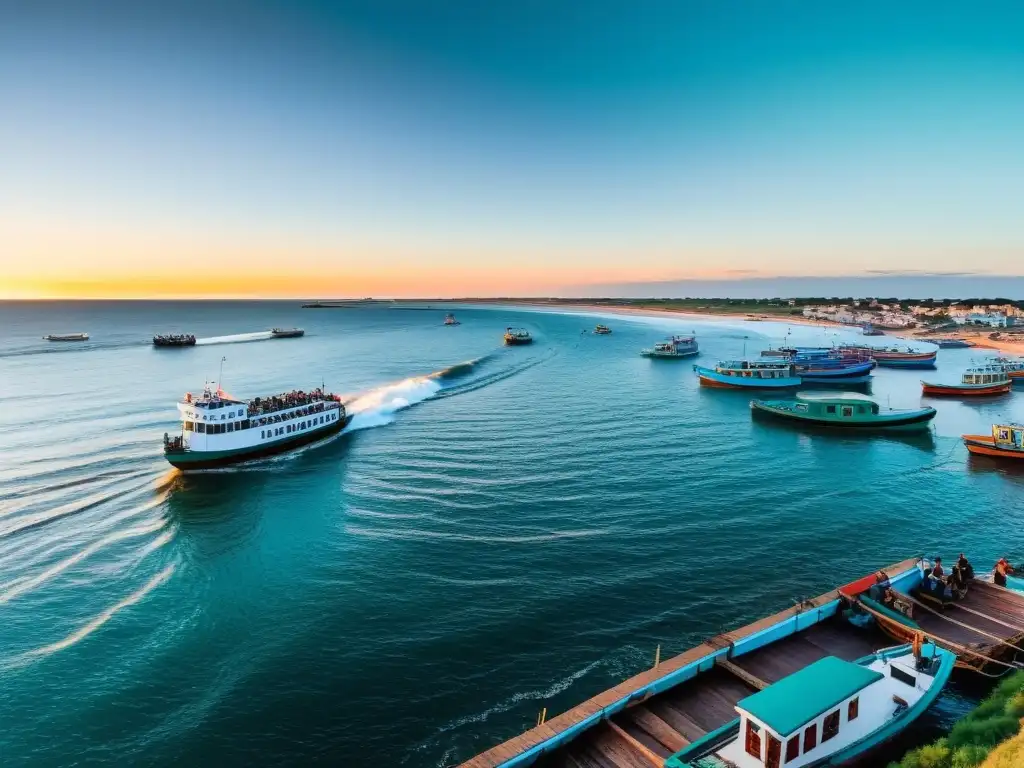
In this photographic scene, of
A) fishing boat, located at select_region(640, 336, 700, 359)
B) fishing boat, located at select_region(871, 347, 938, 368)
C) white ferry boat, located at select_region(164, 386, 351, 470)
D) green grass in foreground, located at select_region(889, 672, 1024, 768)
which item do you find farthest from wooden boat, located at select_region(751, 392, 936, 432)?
fishing boat, located at select_region(640, 336, 700, 359)

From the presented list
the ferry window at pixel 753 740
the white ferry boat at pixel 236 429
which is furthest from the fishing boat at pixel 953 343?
the ferry window at pixel 753 740

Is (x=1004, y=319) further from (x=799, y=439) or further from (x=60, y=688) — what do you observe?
(x=60, y=688)

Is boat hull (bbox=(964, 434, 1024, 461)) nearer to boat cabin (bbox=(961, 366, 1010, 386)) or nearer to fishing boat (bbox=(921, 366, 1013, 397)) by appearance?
fishing boat (bbox=(921, 366, 1013, 397))

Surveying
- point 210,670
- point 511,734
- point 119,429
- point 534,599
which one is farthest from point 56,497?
point 511,734

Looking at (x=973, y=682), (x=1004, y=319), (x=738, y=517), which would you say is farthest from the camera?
(x=1004, y=319)

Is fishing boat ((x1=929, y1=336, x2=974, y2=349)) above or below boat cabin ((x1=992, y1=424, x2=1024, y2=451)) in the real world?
above

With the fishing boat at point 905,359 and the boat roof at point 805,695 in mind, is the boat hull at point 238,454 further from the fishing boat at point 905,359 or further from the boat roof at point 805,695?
the fishing boat at point 905,359
